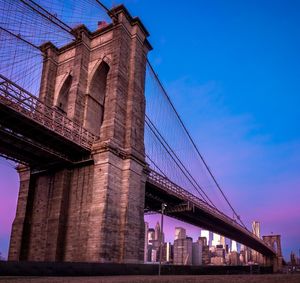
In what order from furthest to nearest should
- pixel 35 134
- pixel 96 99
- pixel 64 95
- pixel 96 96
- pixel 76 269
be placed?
pixel 64 95
pixel 96 96
pixel 96 99
pixel 35 134
pixel 76 269


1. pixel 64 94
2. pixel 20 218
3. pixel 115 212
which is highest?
pixel 64 94

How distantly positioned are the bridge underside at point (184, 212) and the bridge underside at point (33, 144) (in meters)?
10.3

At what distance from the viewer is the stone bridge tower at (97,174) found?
28094mm

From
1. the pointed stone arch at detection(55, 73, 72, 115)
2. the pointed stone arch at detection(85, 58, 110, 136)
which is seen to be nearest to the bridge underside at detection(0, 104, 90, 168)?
the pointed stone arch at detection(85, 58, 110, 136)

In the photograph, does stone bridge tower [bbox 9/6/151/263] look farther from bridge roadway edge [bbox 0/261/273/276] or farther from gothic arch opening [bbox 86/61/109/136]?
bridge roadway edge [bbox 0/261/273/276]

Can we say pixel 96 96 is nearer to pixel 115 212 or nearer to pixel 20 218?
pixel 115 212

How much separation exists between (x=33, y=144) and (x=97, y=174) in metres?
5.48

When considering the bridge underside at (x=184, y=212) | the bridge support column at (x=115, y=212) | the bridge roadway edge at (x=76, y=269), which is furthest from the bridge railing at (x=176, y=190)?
the bridge roadway edge at (x=76, y=269)

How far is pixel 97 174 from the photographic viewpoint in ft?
94.4

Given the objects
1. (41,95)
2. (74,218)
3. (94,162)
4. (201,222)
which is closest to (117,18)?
(41,95)

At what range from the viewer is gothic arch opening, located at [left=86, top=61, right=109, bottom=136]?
114ft

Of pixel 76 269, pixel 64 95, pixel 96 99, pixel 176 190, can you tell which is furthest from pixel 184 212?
pixel 76 269

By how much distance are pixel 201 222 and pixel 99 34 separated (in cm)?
3689

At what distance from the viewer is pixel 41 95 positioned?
3772 cm
